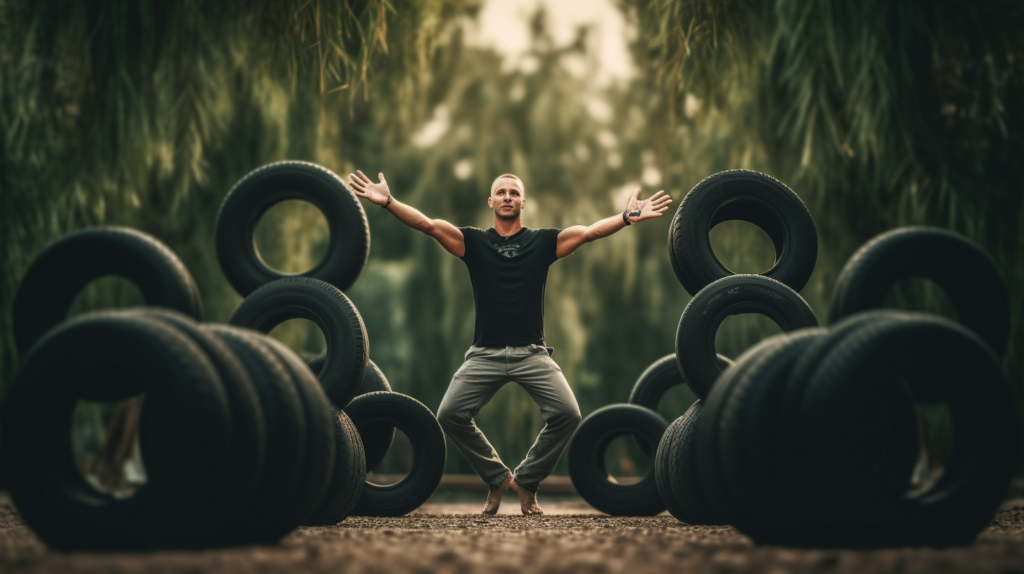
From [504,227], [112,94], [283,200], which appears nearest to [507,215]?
[504,227]

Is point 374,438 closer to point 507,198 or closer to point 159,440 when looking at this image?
point 507,198

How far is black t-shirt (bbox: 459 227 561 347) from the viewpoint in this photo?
17.7 feet

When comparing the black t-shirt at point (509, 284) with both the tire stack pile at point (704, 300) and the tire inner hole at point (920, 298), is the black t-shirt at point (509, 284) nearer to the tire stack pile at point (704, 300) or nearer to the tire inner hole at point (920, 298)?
the tire stack pile at point (704, 300)

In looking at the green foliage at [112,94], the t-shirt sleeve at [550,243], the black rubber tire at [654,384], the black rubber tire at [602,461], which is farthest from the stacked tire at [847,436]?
the green foliage at [112,94]

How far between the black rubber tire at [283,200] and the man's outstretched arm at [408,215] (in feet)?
0.39

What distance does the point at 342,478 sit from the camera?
15.1ft

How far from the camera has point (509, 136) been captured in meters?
11.5

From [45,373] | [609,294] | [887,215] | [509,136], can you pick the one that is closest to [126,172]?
[45,373]

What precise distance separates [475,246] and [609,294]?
5844 mm

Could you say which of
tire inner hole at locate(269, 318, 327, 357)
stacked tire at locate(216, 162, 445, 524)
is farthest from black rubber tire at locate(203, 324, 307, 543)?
tire inner hole at locate(269, 318, 327, 357)

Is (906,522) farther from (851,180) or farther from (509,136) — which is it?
(509,136)

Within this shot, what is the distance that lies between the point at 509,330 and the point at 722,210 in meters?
1.55

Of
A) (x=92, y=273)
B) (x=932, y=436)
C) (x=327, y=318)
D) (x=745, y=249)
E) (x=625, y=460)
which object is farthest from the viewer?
(x=625, y=460)

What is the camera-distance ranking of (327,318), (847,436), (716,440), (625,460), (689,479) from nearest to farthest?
(847,436)
(716,440)
(689,479)
(327,318)
(625,460)
